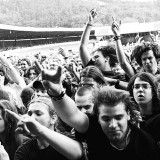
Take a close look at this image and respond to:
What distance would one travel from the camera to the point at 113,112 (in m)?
1.97

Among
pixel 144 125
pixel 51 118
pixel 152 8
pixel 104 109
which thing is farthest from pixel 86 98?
pixel 152 8

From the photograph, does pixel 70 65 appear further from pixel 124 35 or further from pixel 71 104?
pixel 124 35

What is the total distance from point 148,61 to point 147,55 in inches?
3.0

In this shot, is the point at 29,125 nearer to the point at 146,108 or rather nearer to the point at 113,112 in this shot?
the point at 113,112

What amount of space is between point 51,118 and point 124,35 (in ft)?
163

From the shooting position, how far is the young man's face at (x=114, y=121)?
1922 millimetres

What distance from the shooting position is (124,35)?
168 ft

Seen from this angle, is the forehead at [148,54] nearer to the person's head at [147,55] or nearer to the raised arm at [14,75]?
the person's head at [147,55]

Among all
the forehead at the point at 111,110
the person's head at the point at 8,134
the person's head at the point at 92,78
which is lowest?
the person's head at the point at 8,134

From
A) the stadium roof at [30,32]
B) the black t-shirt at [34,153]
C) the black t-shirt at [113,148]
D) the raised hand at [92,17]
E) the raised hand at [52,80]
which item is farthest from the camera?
the stadium roof at [30,32]

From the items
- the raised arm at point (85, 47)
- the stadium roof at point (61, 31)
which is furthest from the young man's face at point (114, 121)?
the stadium roof at point (61, 31)

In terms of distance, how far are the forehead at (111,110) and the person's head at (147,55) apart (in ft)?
6.16

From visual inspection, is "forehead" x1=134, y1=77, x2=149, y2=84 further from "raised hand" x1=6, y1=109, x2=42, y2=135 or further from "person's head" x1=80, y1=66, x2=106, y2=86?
"raised hand" x1=6, y1=109, x2=42, y2=135

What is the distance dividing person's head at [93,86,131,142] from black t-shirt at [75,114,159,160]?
5 centimetres
